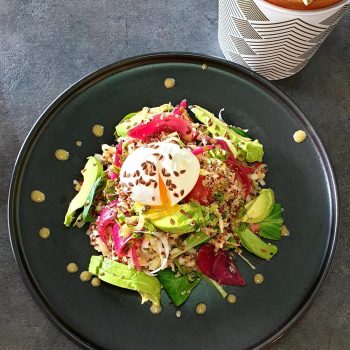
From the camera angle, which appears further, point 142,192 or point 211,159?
point 211,159

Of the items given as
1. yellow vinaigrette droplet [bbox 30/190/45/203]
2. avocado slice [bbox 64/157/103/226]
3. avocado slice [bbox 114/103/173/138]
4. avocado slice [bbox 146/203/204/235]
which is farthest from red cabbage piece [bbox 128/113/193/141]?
yellow vinaigrette droplet [bbox 30/190/45/203]

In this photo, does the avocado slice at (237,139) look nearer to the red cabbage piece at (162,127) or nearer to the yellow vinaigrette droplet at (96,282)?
the red cabbage piece at (162,127)

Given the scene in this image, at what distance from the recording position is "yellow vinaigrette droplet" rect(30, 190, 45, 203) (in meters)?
2.14

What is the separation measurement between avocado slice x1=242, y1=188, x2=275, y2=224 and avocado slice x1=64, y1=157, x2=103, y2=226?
0.64 metres

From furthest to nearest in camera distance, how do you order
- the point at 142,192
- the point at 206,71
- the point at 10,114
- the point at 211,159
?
the point at 10,114, the point at 206,71, the point at 211,159, the point at 142,192

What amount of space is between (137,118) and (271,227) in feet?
2.38

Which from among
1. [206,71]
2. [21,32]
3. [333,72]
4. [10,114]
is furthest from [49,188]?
[333,72]

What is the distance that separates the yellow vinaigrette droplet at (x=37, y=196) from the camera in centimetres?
214

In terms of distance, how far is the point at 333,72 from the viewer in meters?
2.69

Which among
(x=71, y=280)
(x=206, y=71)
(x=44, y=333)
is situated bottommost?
(x=44, y=333)

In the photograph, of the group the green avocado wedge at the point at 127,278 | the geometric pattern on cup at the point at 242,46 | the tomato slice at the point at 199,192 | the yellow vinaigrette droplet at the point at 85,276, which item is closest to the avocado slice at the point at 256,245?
the tomato slice at the point at 199,192

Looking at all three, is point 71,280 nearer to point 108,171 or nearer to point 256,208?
point 108,171

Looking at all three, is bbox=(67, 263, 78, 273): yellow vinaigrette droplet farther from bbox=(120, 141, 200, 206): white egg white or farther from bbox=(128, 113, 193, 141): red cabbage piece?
bbox=(128, 113, 193, 141): red cabbage piece

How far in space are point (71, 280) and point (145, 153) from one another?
61 cm
